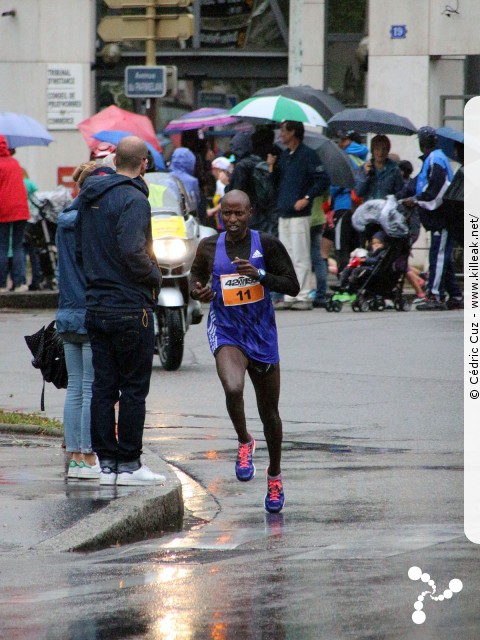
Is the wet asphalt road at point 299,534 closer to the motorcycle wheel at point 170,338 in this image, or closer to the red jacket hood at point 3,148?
the motorcycle wheel at point 170,338

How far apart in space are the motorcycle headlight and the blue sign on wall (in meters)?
12.7

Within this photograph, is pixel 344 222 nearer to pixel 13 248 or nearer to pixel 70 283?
pixel 13 248

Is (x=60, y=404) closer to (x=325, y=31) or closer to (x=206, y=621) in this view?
(x=206, y=621)

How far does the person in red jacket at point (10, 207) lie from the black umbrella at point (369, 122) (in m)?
3.98

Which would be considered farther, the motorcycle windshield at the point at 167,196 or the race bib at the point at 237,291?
the motorcycle windshield at the point at 167,196

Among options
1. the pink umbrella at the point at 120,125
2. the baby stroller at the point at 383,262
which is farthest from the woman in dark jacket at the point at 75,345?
the pink umbrella at the point at 120,125

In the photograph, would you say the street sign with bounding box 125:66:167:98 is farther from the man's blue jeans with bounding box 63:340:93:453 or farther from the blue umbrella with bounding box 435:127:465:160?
the man's blue jeans with bounding box 63:340:93:453

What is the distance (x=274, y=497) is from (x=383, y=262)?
35.7ft

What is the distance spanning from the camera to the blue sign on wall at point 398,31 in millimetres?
26000

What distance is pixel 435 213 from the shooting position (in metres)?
19.3

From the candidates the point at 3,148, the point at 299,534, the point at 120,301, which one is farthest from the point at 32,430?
the point at 3,148

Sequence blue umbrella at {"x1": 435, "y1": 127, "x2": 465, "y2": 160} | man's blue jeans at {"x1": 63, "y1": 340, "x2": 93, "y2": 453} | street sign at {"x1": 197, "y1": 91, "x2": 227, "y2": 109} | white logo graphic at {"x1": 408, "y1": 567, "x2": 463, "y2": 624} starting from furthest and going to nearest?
street sign at {"x1": 197, "y1": 91, "x2": 227, "y2": 109}
blue umbrella at {"x1": 435, "y1": 127, "x2": 465, "y2": 160}
man's blue jeans at {"x1": 63, "y1": 340, "x2": 93, "y2": 453}
white logo graphic at {"x1": 408, "y1": 567, "x2": 463, "y2": 624}

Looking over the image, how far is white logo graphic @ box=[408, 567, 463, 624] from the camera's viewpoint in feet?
18.2

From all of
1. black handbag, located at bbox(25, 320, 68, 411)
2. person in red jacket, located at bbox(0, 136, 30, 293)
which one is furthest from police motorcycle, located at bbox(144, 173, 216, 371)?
person in red jacket, located at bbox(0, 136, 30, 293)
